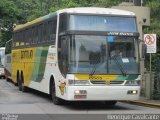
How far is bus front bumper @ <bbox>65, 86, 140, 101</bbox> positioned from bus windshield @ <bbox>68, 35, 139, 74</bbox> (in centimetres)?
54

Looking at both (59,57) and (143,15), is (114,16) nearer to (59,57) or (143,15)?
(59,57)

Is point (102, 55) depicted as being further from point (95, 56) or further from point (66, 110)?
point (66, 110)

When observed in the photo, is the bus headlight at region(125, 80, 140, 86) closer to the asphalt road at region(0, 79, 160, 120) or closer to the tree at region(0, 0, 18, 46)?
the asphalt road at region(0, 79, 160, 120)

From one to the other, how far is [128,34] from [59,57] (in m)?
2.62

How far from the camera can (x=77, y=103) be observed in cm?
2027

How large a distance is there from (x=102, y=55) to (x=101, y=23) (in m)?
1.27

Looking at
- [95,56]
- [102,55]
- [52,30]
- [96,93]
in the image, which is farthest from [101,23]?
[52,30]

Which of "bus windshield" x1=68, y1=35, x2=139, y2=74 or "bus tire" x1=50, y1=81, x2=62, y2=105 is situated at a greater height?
"bus windshield" x1=68, y1=35, x2=139, y2=74

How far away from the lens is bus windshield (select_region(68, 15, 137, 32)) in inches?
701

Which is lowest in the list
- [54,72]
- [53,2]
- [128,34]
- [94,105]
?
[94,105]

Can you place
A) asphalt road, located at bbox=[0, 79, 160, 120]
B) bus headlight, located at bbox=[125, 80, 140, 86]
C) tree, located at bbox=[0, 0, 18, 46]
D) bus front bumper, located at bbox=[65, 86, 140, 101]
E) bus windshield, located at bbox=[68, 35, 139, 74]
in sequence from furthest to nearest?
tree, located at bbox=[0, 0, 18, 46], bus headlight, located at bbox=[125, 80, 140, 86], bus windshield, located at bbox=[68, 35, 139, 74], bus front bumper, located at bbox=[65, 86, 140, 101], asphalt road, located at bbox=[0, 79, 160, 120]

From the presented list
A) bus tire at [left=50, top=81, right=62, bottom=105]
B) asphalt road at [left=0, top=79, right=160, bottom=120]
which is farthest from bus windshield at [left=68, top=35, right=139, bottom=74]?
bus tire at [left=50, top=81, right=62, bottom=105]

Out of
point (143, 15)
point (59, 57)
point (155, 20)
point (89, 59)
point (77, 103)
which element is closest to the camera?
point (89, 59)

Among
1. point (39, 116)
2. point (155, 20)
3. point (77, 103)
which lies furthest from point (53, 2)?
point (39, 116)
